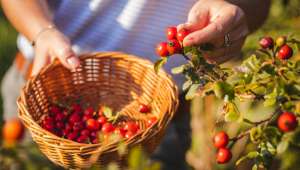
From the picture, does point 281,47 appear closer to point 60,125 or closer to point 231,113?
point 231,113

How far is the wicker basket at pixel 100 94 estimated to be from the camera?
131 cm

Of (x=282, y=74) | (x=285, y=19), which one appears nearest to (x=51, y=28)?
(x=282, y=74)

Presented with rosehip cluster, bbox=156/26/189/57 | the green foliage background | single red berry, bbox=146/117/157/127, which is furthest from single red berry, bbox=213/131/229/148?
the green foliage background

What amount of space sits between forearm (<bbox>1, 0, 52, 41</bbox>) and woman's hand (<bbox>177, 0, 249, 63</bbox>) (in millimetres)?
434

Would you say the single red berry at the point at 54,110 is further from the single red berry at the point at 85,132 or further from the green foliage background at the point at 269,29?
the green foliage background at the point at 269,29

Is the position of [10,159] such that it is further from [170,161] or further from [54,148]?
[54,148]

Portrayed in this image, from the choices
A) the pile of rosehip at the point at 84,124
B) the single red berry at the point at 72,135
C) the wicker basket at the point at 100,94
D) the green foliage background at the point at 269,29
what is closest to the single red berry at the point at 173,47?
the wicker basket at the point at 100,94

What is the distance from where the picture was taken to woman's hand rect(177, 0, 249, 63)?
131cm

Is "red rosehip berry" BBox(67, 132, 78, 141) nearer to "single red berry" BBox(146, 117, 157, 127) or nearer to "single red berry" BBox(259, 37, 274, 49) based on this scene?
"single red berry" BBox(146, 117, 157, 127)

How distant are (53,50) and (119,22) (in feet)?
0.70

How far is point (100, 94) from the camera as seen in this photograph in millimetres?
1695

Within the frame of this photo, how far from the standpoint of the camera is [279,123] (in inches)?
33.5

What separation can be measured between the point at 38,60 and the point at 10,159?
0.58m

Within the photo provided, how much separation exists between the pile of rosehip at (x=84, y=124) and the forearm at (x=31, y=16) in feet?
0.73
